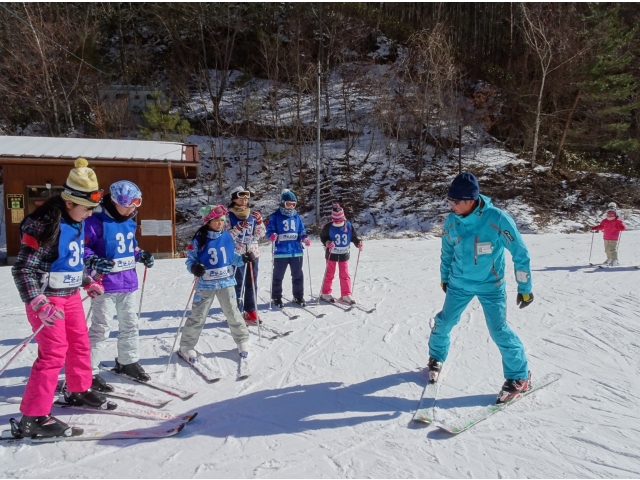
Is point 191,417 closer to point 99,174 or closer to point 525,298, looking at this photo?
point 525,298

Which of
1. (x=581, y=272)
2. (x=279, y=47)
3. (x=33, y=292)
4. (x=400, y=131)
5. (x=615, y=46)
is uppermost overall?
(x=279, y=47)

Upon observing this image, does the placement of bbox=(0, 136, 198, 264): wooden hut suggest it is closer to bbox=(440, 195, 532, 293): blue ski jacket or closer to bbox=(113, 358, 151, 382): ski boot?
bbox=(113, 358, 151, 382): ski boot

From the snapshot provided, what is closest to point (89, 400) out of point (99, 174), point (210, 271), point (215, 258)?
point (210, 271)

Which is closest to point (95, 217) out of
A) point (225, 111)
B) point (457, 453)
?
point (457, 453)

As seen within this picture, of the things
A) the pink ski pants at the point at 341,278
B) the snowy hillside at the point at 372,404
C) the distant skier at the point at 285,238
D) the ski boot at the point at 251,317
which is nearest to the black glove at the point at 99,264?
the snowy hillside at the point at 372,404

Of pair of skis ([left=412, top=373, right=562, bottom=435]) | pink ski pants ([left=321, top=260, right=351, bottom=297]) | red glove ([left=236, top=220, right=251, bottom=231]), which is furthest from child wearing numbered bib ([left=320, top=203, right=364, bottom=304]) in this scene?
pair of skis ([left=412, top=373, right=562, bottom=435])

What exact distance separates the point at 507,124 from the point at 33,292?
26.0m

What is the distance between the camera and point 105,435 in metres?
3.15

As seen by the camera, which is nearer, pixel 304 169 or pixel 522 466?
pixel 522 466

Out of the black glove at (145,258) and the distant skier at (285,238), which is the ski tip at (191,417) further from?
the distant skier at (285,238)

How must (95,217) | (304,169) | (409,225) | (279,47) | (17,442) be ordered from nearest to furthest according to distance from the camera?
(17,442) → (95,217) → (409,225) → (304,169) → (279,47)

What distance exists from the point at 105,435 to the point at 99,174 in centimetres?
1033

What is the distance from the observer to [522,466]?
2.84 metres

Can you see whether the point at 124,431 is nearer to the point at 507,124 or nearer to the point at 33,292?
the point at 33,292
